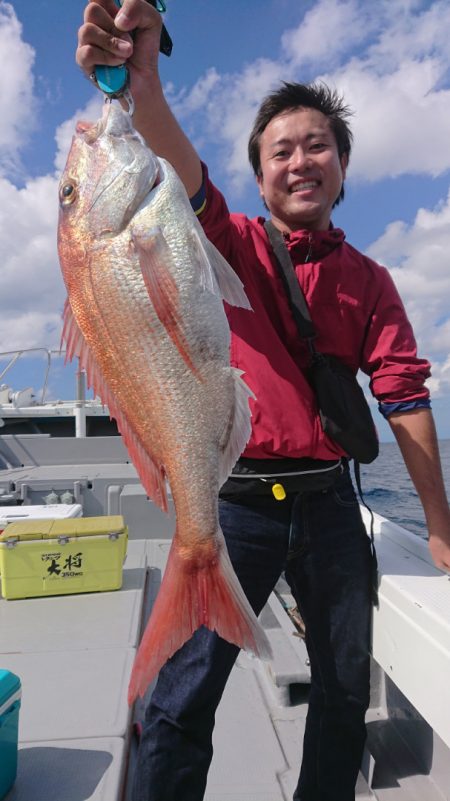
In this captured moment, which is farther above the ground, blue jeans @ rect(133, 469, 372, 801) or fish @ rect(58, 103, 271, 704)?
fish @ rect(58, 103, 271, 704)

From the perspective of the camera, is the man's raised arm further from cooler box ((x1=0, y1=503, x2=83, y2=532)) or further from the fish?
cooler box ((x1=0, y1=503, x2=83, y2=532))

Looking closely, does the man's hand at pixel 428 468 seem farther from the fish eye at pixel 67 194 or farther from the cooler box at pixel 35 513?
the cooler box at pixel 35 513

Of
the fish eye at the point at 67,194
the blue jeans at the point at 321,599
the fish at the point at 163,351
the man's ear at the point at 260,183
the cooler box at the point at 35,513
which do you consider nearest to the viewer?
the fish at the point at 163,351

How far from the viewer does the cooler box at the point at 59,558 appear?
13.6 feet

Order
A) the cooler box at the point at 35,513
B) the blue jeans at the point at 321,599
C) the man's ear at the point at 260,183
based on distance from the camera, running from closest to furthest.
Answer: the blue jeans at the point at 321,599, the man's ear at the point at 260,183, the cooler box at the point at 35,513

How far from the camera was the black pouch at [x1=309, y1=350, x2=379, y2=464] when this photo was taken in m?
2.06

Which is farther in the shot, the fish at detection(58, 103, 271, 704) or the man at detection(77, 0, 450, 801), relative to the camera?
the man at detection(77, 0, 450, 801)

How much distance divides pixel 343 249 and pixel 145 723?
2.05m

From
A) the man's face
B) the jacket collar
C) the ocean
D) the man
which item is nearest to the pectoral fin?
the man

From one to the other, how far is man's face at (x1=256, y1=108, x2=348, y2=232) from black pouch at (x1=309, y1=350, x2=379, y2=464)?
0.67 m

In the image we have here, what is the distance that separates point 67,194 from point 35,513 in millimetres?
4050

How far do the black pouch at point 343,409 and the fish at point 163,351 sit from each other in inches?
23.7

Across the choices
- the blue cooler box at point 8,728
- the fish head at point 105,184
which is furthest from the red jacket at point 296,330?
the blue cooler box at point 8,728

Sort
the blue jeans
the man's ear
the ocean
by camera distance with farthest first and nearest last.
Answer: the ocean → the man's ear → the blue jeans
